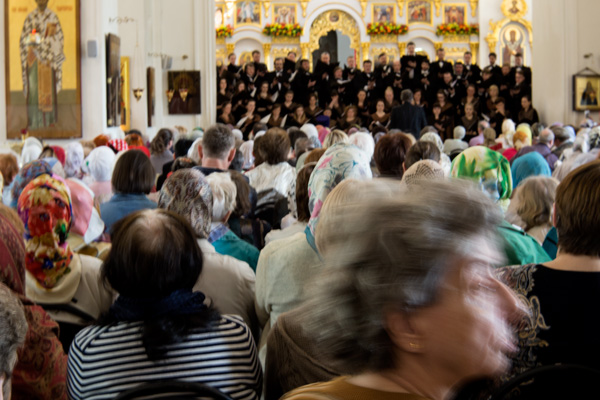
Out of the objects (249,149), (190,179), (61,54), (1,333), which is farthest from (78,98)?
(1,333)

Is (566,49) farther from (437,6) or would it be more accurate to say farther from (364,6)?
(364,6)

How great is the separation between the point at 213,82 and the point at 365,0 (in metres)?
10.9

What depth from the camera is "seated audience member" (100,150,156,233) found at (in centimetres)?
484

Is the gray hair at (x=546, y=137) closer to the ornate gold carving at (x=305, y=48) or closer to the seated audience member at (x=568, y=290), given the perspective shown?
the seated audience member at (x=568, y=290)

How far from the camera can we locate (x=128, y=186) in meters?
4.92

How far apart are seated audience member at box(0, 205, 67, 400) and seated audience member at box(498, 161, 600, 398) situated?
149cm

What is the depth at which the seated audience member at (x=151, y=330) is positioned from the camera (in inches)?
94.2

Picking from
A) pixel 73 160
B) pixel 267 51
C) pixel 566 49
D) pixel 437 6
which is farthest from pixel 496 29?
pixel 73 160

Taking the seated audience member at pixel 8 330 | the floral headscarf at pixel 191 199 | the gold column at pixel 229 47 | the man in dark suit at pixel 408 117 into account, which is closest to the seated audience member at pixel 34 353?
the seated audience member at pixel 8 330

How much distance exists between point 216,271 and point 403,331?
87.4 inches

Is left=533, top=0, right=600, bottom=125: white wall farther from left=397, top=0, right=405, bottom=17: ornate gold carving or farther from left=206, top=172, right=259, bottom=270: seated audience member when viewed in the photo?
left=206, top=172, right=259, bottom=270: seated audience member

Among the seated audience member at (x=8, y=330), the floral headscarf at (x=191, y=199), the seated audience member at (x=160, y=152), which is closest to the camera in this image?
the seated audience member at (x=8, y=330)

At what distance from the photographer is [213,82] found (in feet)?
62.2

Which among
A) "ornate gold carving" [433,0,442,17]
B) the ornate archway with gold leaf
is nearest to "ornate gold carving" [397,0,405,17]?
"ornate gold carving" [433,0,442,17]
